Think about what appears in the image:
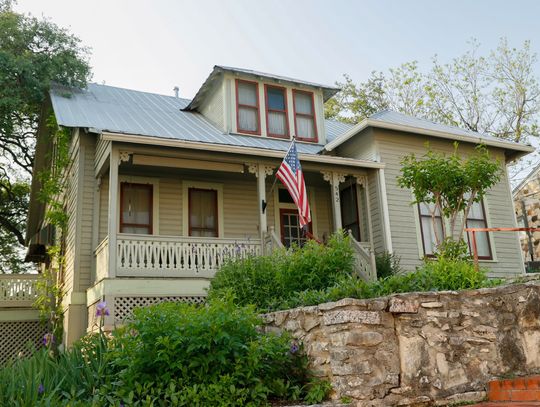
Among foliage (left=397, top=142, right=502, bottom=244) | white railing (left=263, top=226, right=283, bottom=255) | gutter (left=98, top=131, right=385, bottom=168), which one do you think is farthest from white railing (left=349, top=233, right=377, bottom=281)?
gutter (left=98, top=131, right=385, bottom=168)

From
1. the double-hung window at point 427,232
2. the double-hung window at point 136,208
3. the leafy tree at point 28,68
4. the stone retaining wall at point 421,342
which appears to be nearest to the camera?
the stone retaining wall at point 421,342

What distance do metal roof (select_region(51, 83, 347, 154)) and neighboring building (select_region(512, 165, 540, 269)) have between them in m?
7.59

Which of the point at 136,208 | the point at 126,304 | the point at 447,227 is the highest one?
the point at 136,208

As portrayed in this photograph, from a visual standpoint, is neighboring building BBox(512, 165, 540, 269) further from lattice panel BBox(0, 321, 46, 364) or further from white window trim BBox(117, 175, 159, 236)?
lattice panel BBox(0, 321, 46, 364)

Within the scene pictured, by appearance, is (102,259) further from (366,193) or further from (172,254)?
(366,193)

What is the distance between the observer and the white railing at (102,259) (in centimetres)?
1040

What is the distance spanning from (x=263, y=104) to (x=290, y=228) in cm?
357

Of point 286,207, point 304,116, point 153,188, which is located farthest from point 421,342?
point 304,116

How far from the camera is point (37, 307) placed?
14656mm

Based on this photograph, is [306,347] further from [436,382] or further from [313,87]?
[313,87]

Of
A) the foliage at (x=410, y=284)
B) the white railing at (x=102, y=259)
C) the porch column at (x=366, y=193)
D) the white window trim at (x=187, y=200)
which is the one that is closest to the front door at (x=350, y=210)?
the porch column at (x=366, y=193)

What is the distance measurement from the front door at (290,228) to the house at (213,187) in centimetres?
3

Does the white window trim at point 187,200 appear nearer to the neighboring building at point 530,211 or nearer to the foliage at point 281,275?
the foliage at point 281,275

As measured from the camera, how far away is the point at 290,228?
48.8 ft
